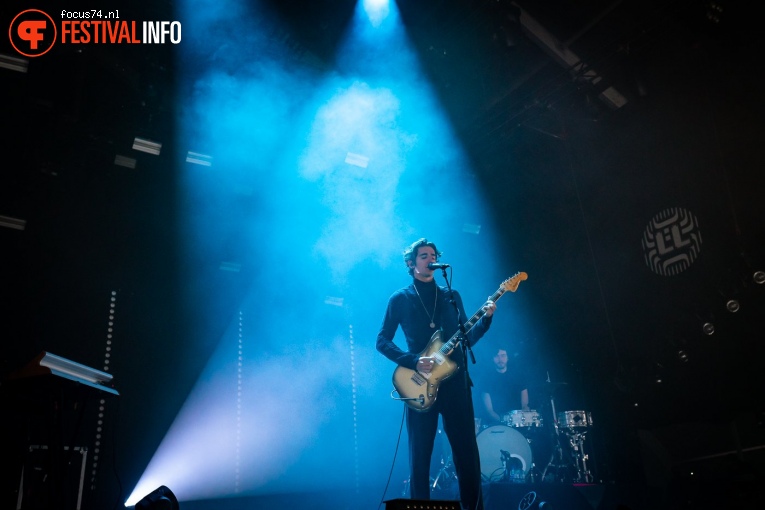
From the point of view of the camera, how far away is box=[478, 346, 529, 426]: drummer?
672cm

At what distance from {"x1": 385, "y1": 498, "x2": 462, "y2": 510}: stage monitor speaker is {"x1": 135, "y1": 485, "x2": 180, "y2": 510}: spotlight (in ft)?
4.75

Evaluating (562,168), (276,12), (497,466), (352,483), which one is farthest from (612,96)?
(352,483)

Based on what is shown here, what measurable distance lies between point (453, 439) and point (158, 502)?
1.90 m

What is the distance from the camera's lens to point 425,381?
3.95 meters

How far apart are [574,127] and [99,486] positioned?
7.09 m

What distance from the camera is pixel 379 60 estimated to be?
679 cm

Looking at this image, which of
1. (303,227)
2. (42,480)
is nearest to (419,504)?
(42,480)

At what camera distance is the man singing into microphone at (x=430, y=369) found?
3764mm

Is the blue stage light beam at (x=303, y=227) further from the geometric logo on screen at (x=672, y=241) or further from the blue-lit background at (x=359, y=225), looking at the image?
the geometric logo on screen at (x=672, y=241)

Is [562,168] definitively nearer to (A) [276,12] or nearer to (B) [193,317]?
(A) [276,12]

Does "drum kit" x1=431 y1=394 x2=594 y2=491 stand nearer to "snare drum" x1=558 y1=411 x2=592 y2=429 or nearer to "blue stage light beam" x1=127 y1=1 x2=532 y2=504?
"snare drum" x1=558 y1=411 x2=592 y2=429

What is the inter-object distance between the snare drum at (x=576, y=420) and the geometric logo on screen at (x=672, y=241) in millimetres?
2161

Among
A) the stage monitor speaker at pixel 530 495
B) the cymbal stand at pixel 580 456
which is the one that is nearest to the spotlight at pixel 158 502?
the stage monitor speaker at pixel 530 495

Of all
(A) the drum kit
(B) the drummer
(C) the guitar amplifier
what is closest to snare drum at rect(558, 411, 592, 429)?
(A) the drum kit
